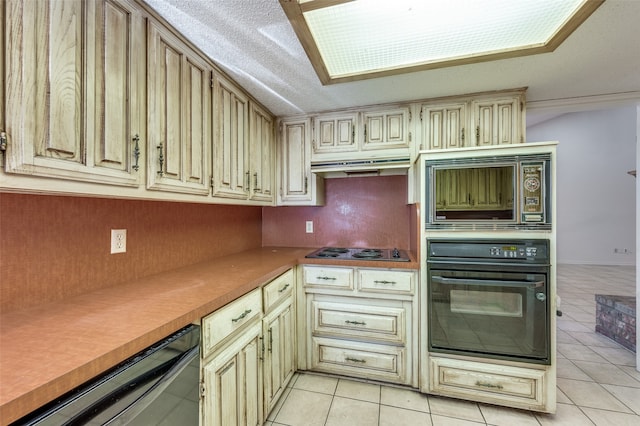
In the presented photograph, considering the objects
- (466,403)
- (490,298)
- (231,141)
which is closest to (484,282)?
(490,298)

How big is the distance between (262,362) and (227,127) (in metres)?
1.48

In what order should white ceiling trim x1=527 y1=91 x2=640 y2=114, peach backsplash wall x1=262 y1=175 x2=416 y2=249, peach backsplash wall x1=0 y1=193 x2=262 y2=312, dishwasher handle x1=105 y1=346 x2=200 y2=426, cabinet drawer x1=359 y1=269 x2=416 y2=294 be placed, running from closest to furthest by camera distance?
dishwasher handle x1=105 y1=346 x2=200 y2=426 → peach backsplash wall x1=0 y1=193 x2=262 y2=312 → cabinet drawer x1=359 y1=269 x2=416 y2=294 → white ceiling trim x1=527 y1=91 x2=640 y2=114 → peach backsplash wall x1=262 y1=175 x2=416 y2=249

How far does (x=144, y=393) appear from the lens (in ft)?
2.62

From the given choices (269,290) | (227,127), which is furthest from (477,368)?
(227,127)

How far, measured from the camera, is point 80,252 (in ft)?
3.90

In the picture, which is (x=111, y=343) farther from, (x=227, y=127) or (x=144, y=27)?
(x=227, y=127)

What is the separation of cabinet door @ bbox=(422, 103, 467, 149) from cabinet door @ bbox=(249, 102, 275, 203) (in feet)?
4.31

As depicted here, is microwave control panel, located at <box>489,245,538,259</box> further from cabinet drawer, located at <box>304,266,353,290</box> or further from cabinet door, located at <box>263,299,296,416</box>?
cabinet door, located at <box>263,299,296,416</box>

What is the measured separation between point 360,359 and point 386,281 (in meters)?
0.62

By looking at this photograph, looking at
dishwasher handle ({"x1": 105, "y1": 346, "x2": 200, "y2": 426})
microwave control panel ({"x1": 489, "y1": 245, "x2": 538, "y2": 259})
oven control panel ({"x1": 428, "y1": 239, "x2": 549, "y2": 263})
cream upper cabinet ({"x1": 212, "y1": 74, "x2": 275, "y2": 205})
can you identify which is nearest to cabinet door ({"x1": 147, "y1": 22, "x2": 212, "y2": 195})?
cream upper cabinet ({"x1": 212, "y1": 74, "x2": 275, "y2": 205})

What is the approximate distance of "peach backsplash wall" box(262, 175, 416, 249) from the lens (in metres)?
2.51

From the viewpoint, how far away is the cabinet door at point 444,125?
6.72ft

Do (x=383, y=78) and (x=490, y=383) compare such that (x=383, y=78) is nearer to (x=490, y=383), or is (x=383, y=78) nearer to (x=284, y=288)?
(x=284, y=288)

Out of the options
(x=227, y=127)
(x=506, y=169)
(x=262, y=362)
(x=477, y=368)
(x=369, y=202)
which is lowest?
(x=477, y=368)
